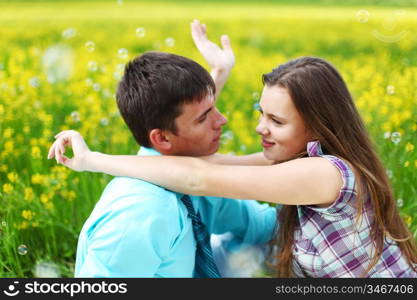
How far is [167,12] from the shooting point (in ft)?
33.0

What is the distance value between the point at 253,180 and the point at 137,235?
1.24 ft

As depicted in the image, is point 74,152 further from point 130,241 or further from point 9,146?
point 9,146

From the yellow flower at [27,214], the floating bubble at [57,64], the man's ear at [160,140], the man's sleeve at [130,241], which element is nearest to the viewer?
the man's sleeve at [130,241]

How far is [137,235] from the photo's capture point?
166 centimetres

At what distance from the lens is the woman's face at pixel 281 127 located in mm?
1782

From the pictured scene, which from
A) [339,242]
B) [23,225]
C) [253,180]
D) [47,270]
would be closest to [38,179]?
[23,225]

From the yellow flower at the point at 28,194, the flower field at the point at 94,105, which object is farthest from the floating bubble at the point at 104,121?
the yellow flower at the point at 28,194

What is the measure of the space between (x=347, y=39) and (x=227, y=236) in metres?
4.90

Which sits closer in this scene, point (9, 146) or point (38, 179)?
point (38, 179)

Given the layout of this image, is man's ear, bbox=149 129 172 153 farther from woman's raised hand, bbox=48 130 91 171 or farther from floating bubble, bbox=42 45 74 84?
floating bubble, bbox=42 45 74 84

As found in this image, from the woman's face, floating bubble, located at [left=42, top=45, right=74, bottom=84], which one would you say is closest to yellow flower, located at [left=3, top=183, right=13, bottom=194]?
the woman's face

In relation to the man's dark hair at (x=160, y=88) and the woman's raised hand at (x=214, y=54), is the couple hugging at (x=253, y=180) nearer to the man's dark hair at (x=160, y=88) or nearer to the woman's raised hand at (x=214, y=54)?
the man's dark hair at (x=160, y=88)

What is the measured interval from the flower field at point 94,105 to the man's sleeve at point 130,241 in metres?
0.57

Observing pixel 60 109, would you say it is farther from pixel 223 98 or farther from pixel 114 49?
pixel 114 49
